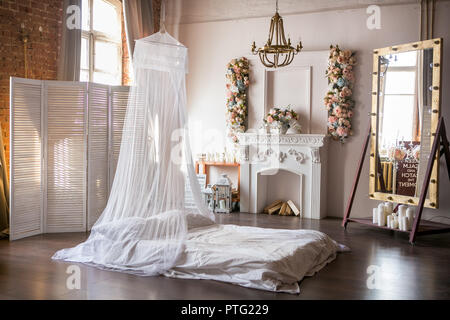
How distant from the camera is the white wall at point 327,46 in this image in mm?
7523

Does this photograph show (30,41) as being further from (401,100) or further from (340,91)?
(401,100)

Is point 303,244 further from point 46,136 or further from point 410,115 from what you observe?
point 46,136

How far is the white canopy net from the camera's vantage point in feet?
16.1

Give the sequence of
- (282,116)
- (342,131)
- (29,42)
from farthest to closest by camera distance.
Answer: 1. (282,116)
2. (342,131)
3. (29,42)

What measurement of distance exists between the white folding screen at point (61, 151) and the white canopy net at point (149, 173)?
1.29 m

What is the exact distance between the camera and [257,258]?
439 centimetres

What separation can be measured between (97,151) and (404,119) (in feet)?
13.7

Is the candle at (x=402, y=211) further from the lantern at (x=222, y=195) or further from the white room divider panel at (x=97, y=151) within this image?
the white room divider panel at (x=97, y=151)

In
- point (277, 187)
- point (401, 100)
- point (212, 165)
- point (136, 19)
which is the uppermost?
point (136, 19)

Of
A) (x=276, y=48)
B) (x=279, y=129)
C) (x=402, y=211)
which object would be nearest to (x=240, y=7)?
(x=279, y=129)

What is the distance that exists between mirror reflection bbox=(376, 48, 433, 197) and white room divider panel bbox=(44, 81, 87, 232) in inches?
161

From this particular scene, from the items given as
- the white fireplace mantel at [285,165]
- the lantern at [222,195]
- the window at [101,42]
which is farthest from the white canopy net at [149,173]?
the white fireplace mantel at [285,165]

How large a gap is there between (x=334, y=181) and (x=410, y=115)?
5.91 ft
